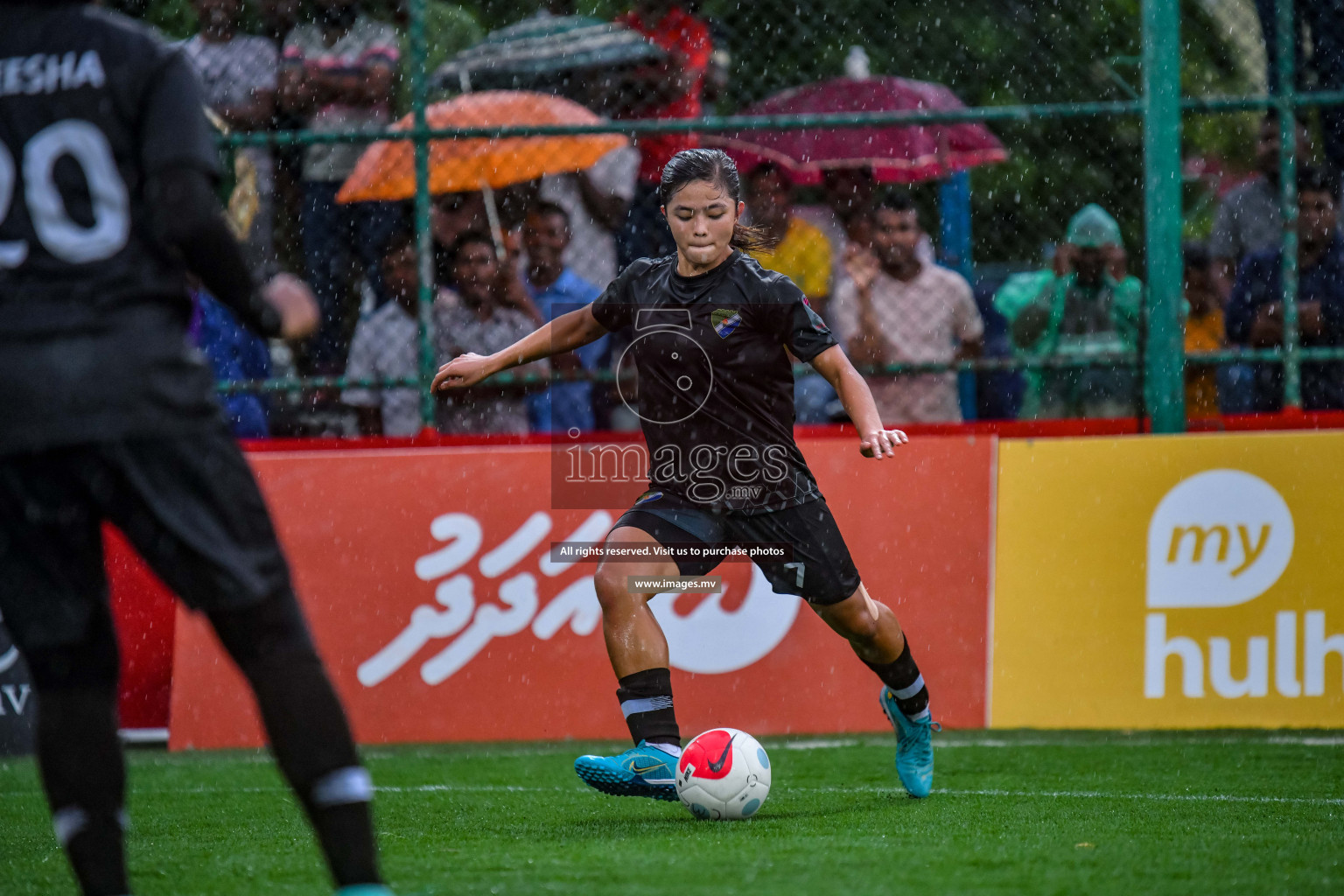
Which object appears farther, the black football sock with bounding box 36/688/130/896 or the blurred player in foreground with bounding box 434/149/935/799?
the blurred player in foreground with bounding box 434/149/935/799

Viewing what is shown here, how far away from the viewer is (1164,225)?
7645mm

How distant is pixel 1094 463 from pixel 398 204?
11.5 feet

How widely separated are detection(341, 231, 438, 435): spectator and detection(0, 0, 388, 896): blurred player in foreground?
15.9 ft

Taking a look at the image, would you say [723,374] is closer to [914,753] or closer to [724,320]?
[724,320]

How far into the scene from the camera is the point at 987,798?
5492 millimetres

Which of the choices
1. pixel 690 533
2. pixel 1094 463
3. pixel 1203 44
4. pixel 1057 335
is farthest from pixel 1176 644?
pixel 1203 44

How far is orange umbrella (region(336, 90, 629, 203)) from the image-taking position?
25.8ft

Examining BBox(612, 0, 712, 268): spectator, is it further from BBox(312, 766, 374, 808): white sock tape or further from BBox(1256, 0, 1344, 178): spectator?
BBox(312, 766, 374, 808): white sock tape

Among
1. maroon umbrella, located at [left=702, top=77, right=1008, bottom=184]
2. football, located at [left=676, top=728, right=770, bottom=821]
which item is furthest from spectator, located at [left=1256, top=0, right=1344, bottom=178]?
football, located at [left=676, top=728, right=770, bottom=821]

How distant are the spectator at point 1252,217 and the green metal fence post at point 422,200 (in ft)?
13.2

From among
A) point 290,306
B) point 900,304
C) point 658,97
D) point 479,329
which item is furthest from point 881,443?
point 658,97

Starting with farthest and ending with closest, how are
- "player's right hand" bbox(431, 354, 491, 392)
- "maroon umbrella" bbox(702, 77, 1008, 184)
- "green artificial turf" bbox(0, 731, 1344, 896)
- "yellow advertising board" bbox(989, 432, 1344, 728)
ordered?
"maroon umbrella" bbox(702, 77, 1008, 184), "yellow advertising board" bbox(989, 432, 1344, 728), "player's right hand" bbox(431, 354, 491, 392), "green artificial turf" bbox(0, 731, 1344, 896)

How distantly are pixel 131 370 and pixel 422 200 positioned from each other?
188 inches

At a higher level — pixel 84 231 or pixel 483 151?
pixel 483 151
